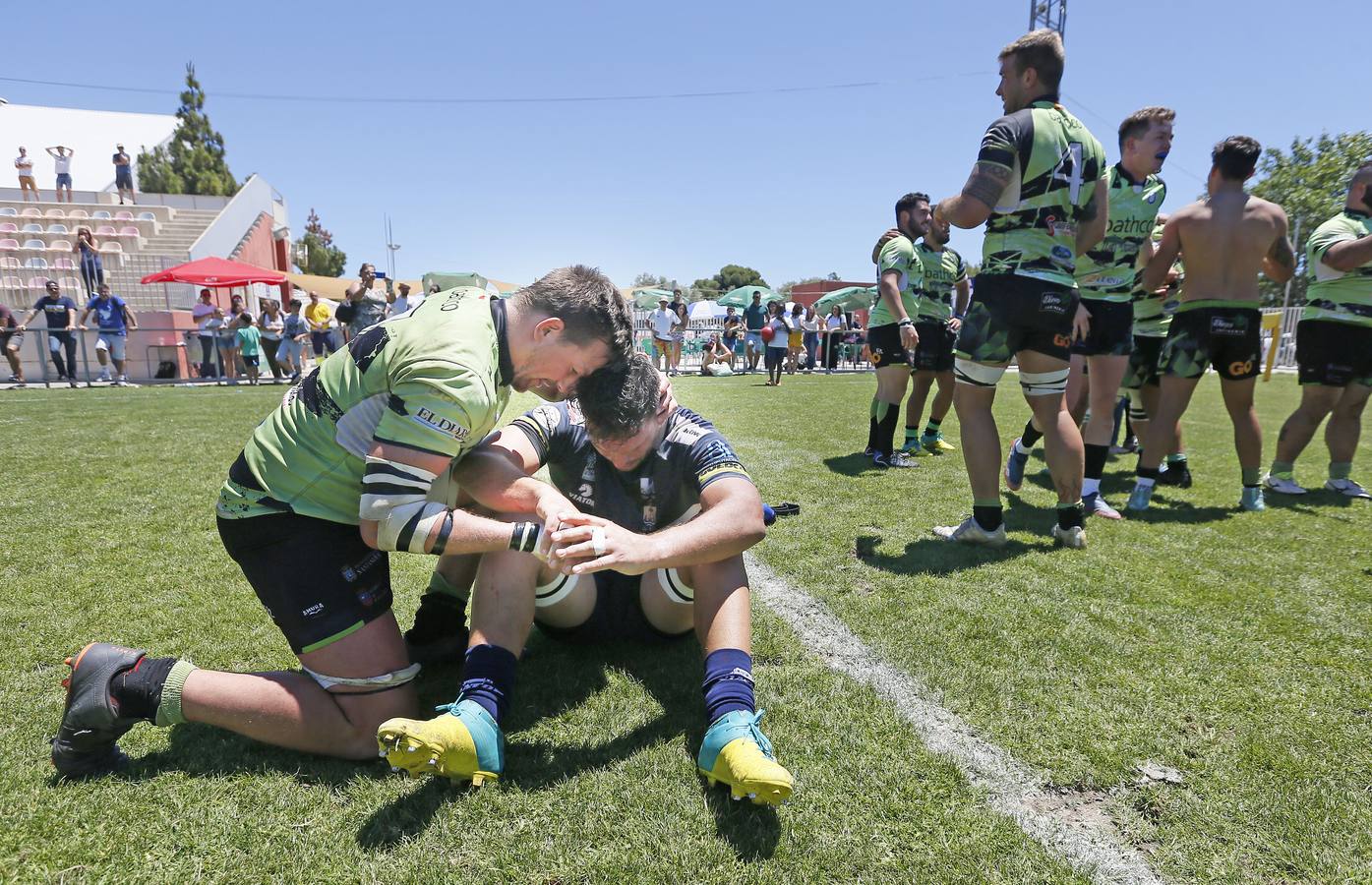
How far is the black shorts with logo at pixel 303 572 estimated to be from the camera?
6.91 feet

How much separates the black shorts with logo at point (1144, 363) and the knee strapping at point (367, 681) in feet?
20.3

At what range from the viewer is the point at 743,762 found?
5.88ft

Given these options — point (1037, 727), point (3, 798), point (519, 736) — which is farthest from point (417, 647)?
point (1037, 727)

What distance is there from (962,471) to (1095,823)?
15.1ft

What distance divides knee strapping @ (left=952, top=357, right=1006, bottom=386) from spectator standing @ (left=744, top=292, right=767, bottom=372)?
14567 millimetres

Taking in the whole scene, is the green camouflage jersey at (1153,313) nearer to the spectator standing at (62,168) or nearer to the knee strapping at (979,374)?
the knee strapping at (979,374)

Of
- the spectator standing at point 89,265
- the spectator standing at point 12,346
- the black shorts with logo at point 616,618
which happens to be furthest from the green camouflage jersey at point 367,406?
the spectator standing at point 89,265

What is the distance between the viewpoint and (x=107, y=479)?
5.52 meters

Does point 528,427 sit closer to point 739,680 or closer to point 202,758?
point 739,680

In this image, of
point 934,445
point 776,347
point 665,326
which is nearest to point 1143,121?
point 934,445

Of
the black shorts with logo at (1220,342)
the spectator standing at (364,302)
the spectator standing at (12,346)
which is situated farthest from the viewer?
the spectator standing at (12,346)

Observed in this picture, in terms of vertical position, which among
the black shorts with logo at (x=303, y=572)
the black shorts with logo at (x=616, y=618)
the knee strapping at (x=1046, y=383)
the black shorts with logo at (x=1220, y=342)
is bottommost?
the black shorts with logo at (x=616, y=618)

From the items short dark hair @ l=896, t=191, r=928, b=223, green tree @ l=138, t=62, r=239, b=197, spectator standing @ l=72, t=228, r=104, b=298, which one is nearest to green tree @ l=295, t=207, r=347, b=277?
green tree @ l=138, t=62, r=239, b=197

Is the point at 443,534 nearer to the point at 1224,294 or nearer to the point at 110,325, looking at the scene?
the point at 1224,294
